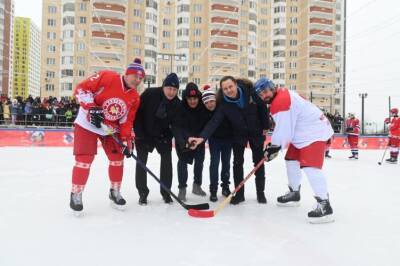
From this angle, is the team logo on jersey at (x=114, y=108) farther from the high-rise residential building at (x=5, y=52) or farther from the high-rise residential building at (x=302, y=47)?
the high-rise residential building at (x=5, y=52)

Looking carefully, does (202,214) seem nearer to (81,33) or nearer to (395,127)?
(395,127)

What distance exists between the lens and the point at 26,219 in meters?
3.33

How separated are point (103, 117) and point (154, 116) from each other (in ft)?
2.38

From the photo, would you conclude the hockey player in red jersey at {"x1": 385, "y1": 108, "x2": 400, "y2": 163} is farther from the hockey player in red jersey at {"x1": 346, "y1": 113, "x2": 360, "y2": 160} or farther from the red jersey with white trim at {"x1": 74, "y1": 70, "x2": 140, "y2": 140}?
the red jersey with white trim at {"x1": 74, "y1": 70, "x2": 140, "y2": 140}

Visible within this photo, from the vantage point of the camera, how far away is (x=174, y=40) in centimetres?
5141

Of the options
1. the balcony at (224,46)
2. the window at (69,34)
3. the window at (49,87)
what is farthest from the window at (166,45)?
the window at (49,87)

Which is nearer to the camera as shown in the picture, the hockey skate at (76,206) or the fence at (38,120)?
the hockey skate at (76,206)

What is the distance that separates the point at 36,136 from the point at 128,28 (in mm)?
36720

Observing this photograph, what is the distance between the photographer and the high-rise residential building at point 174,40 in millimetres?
43375

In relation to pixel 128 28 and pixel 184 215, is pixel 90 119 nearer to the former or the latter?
pixel 184 215

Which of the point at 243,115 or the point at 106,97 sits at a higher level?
the point at 106,97

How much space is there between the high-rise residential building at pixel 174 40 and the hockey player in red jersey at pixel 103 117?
37.4 m

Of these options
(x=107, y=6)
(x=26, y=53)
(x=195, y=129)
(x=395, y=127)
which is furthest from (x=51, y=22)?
(x=26, y=53)

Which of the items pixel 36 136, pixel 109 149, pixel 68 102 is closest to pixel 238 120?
pixel 109 149
